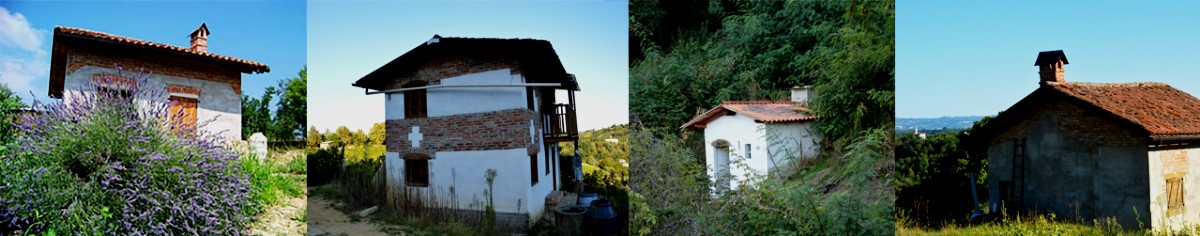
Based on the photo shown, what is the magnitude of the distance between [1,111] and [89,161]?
1642 millimetres

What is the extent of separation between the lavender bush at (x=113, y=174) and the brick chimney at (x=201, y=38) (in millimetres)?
485

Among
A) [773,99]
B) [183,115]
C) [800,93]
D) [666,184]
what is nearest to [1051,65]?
[800,93]

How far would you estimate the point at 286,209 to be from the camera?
487 cm

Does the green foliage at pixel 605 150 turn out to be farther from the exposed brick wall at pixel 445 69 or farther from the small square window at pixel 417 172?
the small square window at pixel 417 172

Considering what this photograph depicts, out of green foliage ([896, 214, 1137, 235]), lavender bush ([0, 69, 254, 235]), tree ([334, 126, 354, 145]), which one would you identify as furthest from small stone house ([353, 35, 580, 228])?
green foliage ([896, 214, 1137, 235])

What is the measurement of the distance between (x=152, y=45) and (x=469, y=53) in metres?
2.39

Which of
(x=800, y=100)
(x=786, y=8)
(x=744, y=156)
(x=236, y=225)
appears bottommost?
(x=236, y=225)

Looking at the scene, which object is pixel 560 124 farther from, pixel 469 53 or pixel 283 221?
pixel 283 221

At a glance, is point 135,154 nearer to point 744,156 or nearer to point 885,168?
point 744,156

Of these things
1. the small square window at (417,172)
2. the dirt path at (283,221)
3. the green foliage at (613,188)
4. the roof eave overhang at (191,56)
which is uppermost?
the roof eave overhang at (191,56)

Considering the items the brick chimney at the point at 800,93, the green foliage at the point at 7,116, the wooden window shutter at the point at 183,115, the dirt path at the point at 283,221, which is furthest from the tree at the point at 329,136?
the brick chimney at the point at 800,93

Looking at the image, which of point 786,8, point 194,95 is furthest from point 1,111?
point 786,8

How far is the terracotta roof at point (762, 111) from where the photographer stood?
5.11m

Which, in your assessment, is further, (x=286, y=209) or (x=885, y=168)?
(x=885, y=168)
